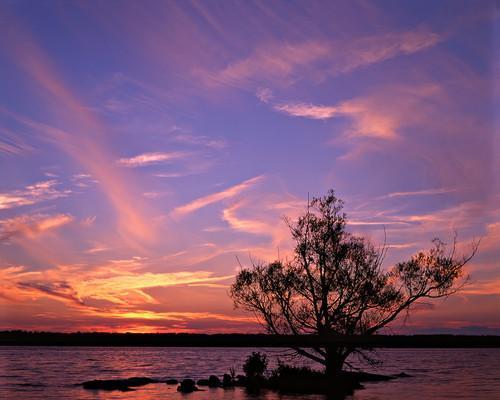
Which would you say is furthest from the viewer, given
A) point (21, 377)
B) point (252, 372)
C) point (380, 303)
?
point (21, 377)

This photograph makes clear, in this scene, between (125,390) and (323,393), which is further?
(125,390)

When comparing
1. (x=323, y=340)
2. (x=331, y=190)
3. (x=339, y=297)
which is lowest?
(x=323, y=340)

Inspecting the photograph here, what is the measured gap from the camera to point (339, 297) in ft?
143

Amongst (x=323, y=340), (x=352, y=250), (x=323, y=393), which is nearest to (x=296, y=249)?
(x=352, y=250)

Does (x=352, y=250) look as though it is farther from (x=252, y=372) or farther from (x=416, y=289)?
(x=252, y=372)

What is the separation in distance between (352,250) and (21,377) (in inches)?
2046

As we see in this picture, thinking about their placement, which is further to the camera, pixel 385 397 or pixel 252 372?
pixel 252 372

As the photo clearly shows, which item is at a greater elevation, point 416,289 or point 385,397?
point 416,289

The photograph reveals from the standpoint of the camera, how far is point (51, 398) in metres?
49.8

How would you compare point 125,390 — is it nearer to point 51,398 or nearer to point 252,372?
point 51,398

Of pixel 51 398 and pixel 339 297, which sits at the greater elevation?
pixel 339 297

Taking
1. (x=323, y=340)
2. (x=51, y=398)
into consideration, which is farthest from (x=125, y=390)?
(x=323, y=340)

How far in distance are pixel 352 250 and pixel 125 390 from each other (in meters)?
27.0

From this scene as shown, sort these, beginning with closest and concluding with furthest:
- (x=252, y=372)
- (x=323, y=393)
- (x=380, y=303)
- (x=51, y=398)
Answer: (x=380, y=303)
(x=323, y=393)
(x=51, y=398)
(x=252, y=372)
